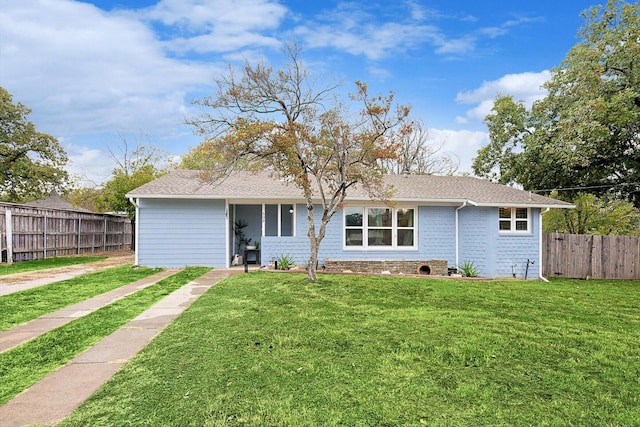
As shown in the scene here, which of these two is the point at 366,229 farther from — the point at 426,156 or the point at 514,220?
the point at 426,156

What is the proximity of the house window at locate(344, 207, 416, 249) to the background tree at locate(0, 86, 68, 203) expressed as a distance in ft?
68.1

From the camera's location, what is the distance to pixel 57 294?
8.02m

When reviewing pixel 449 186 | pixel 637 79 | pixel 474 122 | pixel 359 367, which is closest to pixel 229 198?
pixel 449 186

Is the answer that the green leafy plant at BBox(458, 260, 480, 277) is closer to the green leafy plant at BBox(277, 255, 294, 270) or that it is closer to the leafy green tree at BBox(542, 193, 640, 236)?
the green leafy plant at BBox(277, 255, 294, 270)

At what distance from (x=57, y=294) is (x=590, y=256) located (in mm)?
16425

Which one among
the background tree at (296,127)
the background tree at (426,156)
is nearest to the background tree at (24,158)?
the background tree at (296,127)

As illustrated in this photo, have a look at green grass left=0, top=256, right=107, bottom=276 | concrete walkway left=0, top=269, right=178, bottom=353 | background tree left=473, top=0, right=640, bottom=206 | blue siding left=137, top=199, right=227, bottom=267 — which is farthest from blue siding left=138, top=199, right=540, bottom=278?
concrete walkway left=0, top=269, right=178, bottom=353

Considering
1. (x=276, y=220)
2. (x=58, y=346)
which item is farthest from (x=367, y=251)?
(x=58, y=346)

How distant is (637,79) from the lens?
1273 centimetres

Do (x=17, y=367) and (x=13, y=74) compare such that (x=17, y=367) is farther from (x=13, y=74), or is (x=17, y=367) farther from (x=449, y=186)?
(x=13, y=74)

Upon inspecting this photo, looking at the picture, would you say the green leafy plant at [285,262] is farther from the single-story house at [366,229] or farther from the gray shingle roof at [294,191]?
the gray shingle roof at [294,191]

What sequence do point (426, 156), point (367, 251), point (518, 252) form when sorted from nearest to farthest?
point (518, 252)
point (367, 251)
point (426, 156)

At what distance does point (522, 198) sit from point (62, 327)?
44.4 feet

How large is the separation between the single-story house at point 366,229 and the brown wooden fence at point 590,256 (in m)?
1.23
